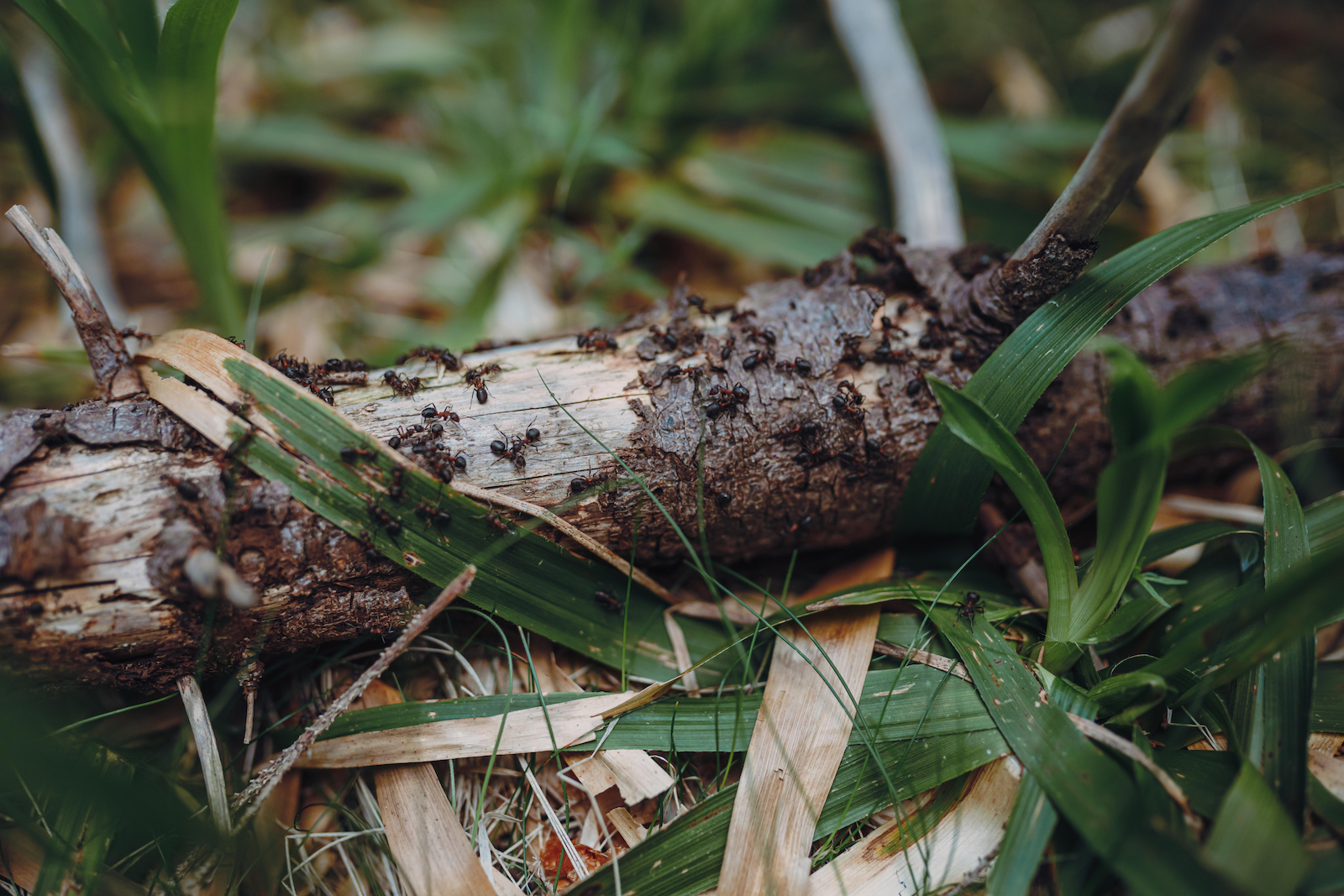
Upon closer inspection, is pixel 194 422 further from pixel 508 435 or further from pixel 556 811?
pixel 556 811

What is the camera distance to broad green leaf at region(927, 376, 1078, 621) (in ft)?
6.54

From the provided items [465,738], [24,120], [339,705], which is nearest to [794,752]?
[465,738]

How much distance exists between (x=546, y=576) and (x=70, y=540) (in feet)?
4.61

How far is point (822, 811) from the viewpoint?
2080 millimetres

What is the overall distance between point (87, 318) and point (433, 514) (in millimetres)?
1430

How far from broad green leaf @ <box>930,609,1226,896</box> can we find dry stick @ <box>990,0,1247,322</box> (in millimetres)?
1232

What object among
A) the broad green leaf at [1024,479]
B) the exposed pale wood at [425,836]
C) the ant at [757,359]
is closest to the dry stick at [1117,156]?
the broad green leaf at [1024,479]

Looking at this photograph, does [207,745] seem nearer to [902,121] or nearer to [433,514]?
[433,514]

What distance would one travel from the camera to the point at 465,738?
2.26m

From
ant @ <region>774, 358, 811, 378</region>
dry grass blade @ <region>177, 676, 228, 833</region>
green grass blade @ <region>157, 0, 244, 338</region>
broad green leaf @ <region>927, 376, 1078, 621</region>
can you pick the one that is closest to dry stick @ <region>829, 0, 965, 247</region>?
ant @ <region>774, 358, 811, 378</region>

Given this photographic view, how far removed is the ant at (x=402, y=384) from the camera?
2.40 meters

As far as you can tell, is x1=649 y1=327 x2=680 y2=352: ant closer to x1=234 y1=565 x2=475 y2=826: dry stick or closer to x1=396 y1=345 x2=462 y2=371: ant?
x1=396 y1=345 x2=462 y2=371: ant

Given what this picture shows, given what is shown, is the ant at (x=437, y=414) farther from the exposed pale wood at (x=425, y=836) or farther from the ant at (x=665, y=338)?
the exposed pale wood at (x=425, y=836)

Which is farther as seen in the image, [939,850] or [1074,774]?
[939,850]
